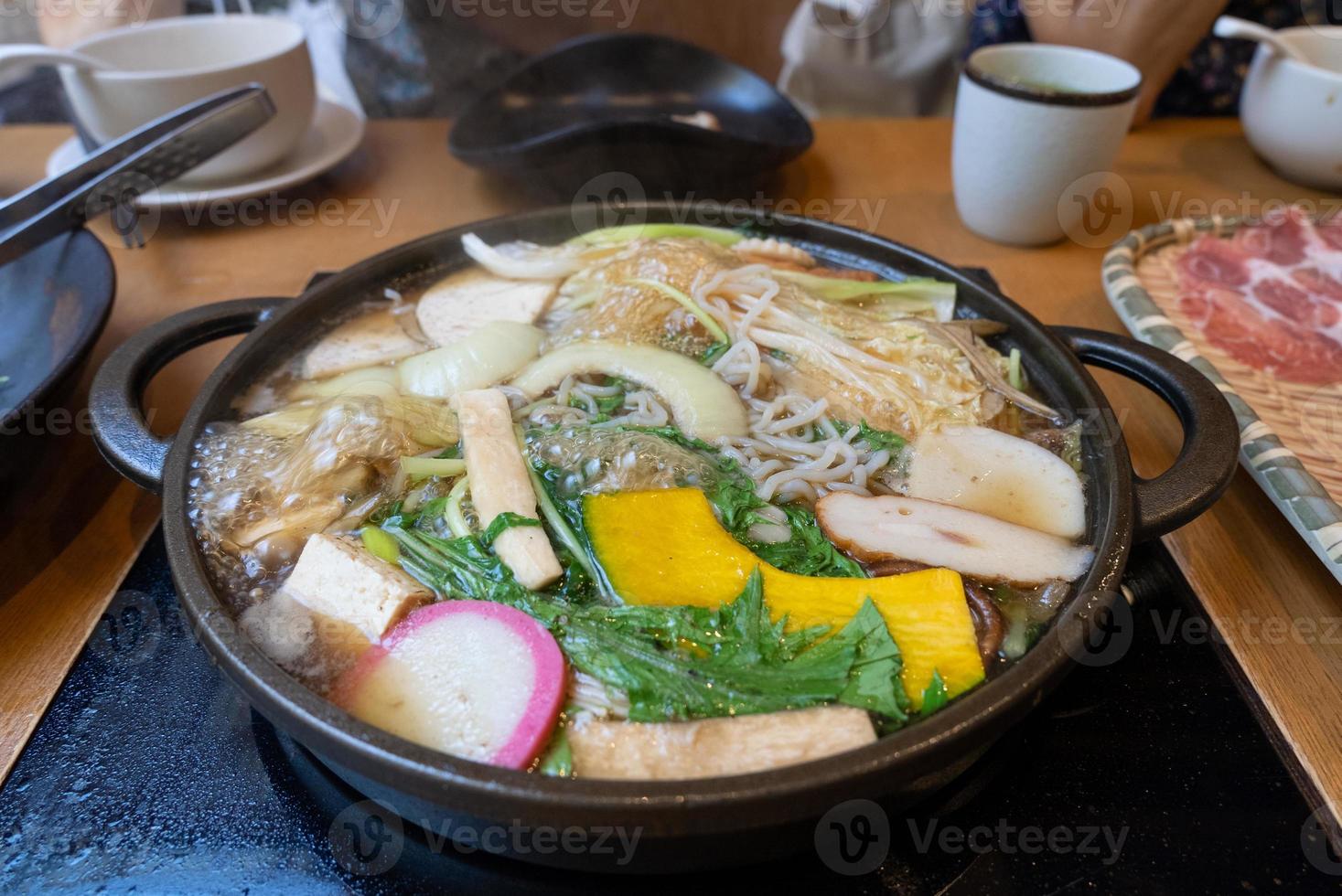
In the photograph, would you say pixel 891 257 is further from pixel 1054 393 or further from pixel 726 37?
pixel 726 37

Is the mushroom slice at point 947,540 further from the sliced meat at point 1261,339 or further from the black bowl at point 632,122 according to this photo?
the black bowl at point 632,122

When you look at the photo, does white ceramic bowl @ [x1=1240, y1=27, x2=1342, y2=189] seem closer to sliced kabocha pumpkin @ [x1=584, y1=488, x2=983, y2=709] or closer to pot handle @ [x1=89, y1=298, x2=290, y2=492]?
sliced kabocha pumpkin @ [x1=584, y1=488, x2=983, y2=709]

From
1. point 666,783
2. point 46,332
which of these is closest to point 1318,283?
point 666,783

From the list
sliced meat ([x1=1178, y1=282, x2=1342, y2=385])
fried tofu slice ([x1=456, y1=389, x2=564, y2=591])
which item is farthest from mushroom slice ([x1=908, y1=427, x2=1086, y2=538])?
sliced meat ([x1=1178, y1=282, x2=1342, y2=385])

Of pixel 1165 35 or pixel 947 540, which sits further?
pixel 1165 35

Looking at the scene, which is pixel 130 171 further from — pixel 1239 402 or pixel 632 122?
pixel 1239 402

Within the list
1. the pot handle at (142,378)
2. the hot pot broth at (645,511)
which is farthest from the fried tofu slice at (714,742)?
the pot handle at (142,378)
